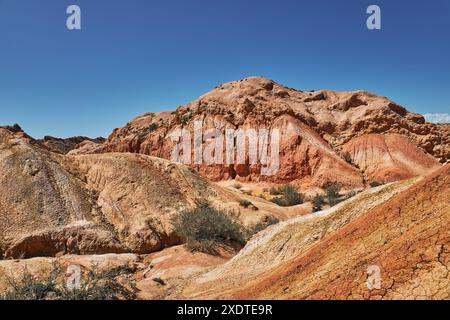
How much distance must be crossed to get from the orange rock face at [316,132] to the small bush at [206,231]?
18.7m

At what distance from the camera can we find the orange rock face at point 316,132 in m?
33.8

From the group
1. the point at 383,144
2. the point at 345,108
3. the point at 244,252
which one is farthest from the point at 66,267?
the point at 345,108

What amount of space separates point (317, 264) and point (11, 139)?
16540mm

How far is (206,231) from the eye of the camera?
13.9 m

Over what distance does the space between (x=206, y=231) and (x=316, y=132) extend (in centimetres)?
2770

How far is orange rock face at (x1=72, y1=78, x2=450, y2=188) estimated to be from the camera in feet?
111

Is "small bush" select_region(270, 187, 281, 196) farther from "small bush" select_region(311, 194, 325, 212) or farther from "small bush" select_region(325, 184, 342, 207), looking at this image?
"small bush" select_region(311, 194, 325, 212)

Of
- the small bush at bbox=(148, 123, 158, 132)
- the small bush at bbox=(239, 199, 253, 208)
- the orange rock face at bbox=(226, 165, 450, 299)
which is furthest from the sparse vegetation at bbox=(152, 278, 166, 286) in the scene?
the small bush at bbox=(148, 123, 158, 132)

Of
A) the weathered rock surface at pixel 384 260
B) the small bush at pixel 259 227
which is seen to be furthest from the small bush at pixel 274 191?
the weathered rock surface at pixel 384 260

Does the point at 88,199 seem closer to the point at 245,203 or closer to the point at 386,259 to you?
the point at 245,203

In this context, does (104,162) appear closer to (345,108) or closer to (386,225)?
(386,225)

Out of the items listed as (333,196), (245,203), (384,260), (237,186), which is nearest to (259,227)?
(245,203)

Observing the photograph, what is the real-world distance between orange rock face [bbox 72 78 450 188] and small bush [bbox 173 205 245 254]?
61.2ft

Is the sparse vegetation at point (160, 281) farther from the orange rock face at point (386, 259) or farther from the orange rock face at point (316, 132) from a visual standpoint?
the orange rock face at point (316, 132)
